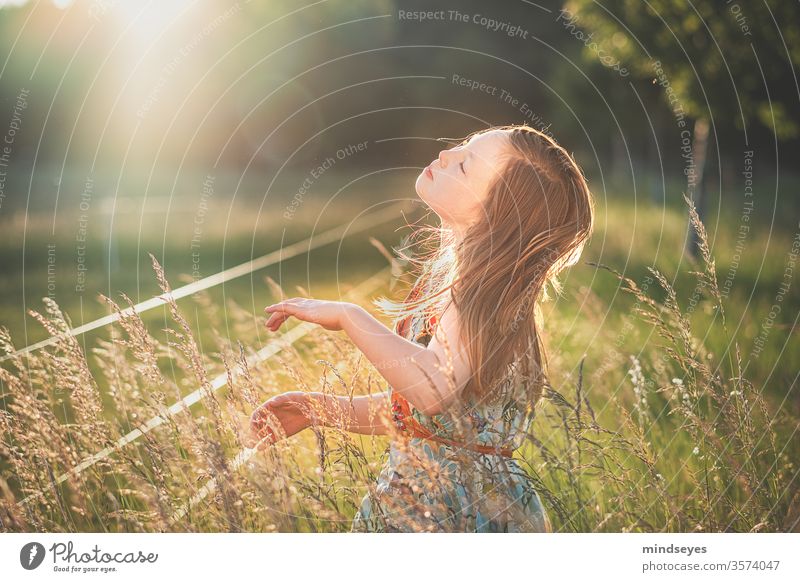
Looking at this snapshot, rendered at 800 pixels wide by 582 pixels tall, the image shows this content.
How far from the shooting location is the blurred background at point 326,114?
11.5ft

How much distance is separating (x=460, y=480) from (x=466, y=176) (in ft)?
2.38

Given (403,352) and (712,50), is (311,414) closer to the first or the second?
(403,352)

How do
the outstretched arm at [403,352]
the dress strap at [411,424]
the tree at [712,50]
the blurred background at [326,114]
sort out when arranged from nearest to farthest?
the outstretched arm at [403,352] < the dress strap at [411,424] < the blurred background at [326,114] < the tree at [712,50]

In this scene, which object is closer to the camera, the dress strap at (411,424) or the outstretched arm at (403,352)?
the outstretched arm at (403,352)

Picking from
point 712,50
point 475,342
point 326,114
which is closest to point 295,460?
point 475,342

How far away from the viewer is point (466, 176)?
6.39 ft

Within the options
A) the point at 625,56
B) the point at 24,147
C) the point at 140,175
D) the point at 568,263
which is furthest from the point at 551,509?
the point at 140,175

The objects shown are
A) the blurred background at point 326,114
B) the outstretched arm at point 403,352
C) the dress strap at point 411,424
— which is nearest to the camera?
the outstretched arm at point 403,352

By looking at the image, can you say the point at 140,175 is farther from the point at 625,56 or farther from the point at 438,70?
the point at 625,56

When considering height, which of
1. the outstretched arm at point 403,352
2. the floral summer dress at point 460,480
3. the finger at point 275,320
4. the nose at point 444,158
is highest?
the nose at point 444,158

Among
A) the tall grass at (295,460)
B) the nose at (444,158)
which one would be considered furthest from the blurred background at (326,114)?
the tall grass at (295,460)

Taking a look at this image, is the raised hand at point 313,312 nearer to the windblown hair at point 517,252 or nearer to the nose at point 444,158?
the windblown hair at point 517,252

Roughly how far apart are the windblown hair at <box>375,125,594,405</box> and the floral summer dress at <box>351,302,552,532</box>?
57 mm
